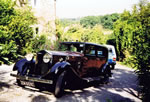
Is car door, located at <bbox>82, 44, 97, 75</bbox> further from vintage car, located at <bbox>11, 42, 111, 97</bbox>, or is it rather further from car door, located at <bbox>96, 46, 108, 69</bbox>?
car door, located at <bbox>96, 46, 108, 69</bbox>

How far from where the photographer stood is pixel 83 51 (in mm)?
5969

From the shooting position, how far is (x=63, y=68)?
187 inches

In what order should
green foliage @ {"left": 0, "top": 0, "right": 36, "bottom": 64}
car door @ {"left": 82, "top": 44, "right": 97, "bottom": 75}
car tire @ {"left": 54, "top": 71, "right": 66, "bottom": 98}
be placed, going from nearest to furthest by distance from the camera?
1. car tire @ {"left": 54, "top": 71, "right": 66, "bottom": 98}
2. car door @ {"left": 82, "top": 44, "right": 97, "bottom": 75}
3. green foliage @ {"left": 0, "top": 0, "right": 36, "bottom": 64}

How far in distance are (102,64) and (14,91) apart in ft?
13.9

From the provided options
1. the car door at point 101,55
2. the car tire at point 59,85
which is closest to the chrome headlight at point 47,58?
the car tire at point 59,85

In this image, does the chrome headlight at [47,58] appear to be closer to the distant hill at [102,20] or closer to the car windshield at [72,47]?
the car windshield at [72,47]

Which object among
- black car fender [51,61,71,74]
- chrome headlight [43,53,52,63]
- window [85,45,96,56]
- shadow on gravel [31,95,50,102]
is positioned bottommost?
shadow on gravel [31,95,50,102]

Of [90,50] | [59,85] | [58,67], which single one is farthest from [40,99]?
[90,50]

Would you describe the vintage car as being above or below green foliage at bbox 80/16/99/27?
below

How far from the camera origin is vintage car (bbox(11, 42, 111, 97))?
4.56 m

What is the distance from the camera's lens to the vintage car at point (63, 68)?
4.56 m

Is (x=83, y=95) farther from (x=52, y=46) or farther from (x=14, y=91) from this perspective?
(x=52, y=46)

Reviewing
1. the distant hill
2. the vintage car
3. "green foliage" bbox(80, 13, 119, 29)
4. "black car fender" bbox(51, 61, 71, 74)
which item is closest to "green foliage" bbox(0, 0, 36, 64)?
the vintage car

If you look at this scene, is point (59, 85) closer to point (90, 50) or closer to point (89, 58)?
point (89, 58)
